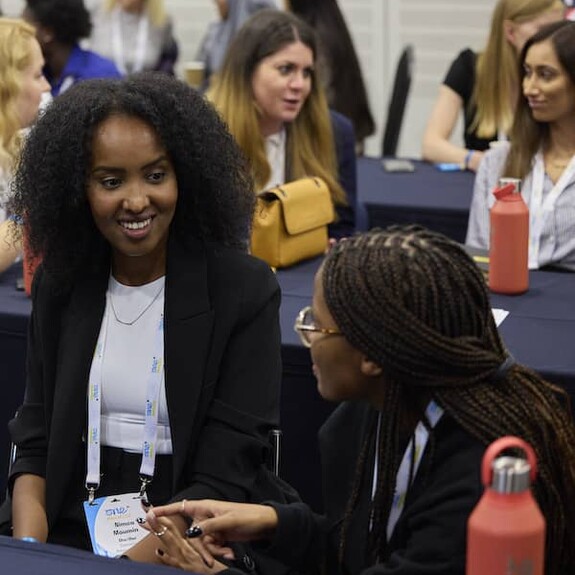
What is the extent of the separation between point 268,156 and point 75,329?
1557 millimetres

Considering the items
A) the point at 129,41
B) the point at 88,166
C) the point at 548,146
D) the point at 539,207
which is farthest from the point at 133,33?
the point at 88,166

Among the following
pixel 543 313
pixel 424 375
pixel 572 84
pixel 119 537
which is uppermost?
pixel 572 84

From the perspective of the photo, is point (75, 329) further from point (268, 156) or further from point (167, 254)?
point (268, 156)

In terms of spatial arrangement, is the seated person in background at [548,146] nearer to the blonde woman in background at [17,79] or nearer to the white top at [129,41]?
the blonde woman in background at [17,79]

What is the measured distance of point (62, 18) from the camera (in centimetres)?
498

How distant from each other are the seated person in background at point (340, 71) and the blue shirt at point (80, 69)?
875 mm

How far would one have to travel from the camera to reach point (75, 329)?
2160mm

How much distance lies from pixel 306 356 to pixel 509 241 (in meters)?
0.62

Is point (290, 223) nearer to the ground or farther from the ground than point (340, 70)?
nearer to the ground

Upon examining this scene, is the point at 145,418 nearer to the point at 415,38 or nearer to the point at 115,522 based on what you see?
the point at 115,522

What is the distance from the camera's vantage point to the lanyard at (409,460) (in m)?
1.63

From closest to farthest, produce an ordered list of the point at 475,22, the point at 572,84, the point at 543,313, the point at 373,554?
the point at 373,554, the point at 543,313, the point at 572,84, the point at 475,22

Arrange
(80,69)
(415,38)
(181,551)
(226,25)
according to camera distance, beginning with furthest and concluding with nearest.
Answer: (415,38), (226,25), (80,69), (181,551)

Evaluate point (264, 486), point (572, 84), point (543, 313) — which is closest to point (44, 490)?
point (264, 486)
